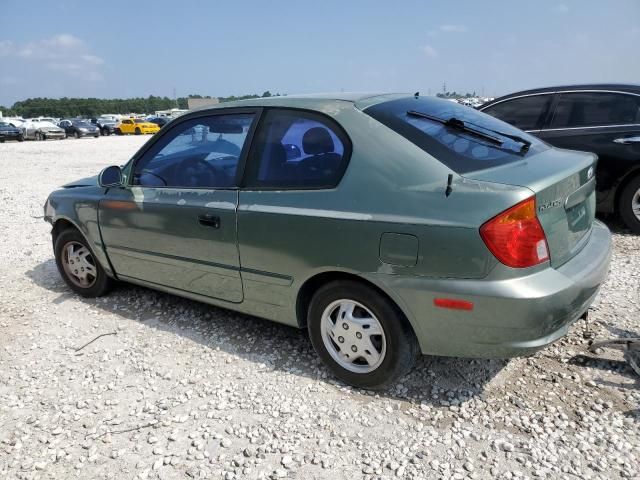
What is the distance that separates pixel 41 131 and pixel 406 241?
37.8 meters

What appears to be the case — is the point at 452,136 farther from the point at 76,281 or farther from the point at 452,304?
the point at 76,281

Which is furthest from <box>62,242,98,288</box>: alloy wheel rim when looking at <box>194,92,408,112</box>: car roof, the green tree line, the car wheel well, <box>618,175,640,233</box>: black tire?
the green tree line

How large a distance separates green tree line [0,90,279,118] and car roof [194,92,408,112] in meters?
63.7

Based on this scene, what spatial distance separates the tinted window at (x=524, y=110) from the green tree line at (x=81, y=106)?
61390 millimetres

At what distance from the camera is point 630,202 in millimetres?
5652

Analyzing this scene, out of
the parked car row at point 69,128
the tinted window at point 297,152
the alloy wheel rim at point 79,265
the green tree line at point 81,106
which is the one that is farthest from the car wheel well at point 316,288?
the green tree line at point 81,106

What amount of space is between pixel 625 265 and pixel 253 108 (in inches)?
147

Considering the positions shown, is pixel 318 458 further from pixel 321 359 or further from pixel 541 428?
pixel 541 428

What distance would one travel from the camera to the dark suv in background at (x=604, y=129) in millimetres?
5633

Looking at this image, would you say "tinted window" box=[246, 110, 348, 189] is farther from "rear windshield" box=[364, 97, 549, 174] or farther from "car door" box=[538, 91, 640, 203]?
"car door" box=[538, 91, 640, 203]

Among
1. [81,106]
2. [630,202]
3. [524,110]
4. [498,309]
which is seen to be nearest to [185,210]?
[498,309]

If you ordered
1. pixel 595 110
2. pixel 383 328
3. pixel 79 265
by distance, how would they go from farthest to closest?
pixel 595 110, pixel 79 265, pixel 383 328

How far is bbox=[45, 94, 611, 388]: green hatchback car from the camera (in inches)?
94.7

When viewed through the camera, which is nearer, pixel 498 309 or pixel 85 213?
pixel 498 309
